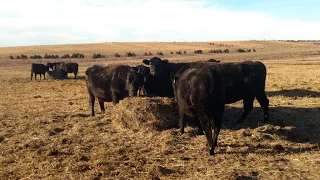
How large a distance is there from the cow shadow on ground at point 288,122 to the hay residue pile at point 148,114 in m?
1.69

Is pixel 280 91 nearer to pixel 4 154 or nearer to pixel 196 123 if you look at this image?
pixel 196 123

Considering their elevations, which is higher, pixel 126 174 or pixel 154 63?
pixel 154 63

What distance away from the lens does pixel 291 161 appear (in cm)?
691

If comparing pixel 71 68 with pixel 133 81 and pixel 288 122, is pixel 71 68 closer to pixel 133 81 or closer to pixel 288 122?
pixel 133 81

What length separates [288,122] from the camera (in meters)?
10.1

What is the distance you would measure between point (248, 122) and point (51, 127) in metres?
6.40

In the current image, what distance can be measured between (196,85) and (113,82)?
4720mm

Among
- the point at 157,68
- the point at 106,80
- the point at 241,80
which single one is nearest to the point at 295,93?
the point at 241,80

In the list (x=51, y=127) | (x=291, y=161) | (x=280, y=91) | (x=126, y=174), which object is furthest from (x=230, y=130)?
(x=280, y=91)

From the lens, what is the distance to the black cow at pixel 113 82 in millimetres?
11031

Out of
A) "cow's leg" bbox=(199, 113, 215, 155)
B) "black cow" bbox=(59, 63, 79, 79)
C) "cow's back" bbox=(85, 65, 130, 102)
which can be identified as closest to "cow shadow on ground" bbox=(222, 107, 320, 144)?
"cow's leg" bbox=(199, 113, 215, 155)

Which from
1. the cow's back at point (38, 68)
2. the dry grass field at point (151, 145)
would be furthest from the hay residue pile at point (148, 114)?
the cow's back at point (38, 68)

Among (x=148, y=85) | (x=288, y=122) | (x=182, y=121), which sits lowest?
(x=288, y=122)

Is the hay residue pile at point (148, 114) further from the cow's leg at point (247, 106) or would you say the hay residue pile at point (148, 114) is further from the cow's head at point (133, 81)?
the cow's leg at point (247, 106)
